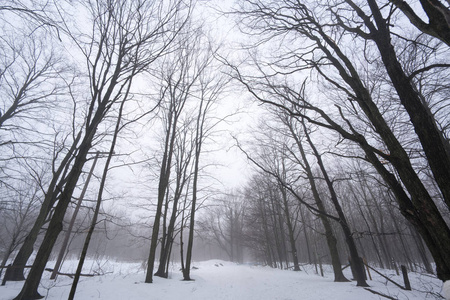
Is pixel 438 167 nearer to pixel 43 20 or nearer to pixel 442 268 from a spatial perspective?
pixel 442 268

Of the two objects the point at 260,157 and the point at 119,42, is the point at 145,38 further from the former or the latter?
the point at 260,157

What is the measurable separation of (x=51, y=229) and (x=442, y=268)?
5847 mm

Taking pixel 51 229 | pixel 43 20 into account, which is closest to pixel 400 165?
pixel 43 20

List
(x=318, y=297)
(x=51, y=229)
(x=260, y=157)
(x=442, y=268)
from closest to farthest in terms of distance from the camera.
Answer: (x=442, y=268) < (x=51, y=229) < (x=318, y=297) < (x=260, y=157)

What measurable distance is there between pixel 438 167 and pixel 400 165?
0.84ft

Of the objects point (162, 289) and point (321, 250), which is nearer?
point (162, 289)

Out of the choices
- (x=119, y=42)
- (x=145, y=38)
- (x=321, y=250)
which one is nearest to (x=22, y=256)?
(x=119, y=42)

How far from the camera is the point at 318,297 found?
5496 mm

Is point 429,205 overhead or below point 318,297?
overhead

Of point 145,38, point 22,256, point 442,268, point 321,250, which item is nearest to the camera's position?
point 442,268

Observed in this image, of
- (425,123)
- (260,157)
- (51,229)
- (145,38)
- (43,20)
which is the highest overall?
(260,157)

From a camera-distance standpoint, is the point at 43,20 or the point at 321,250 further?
the point at 321,250

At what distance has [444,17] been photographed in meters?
1.73

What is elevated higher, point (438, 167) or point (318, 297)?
point (438, 167)
